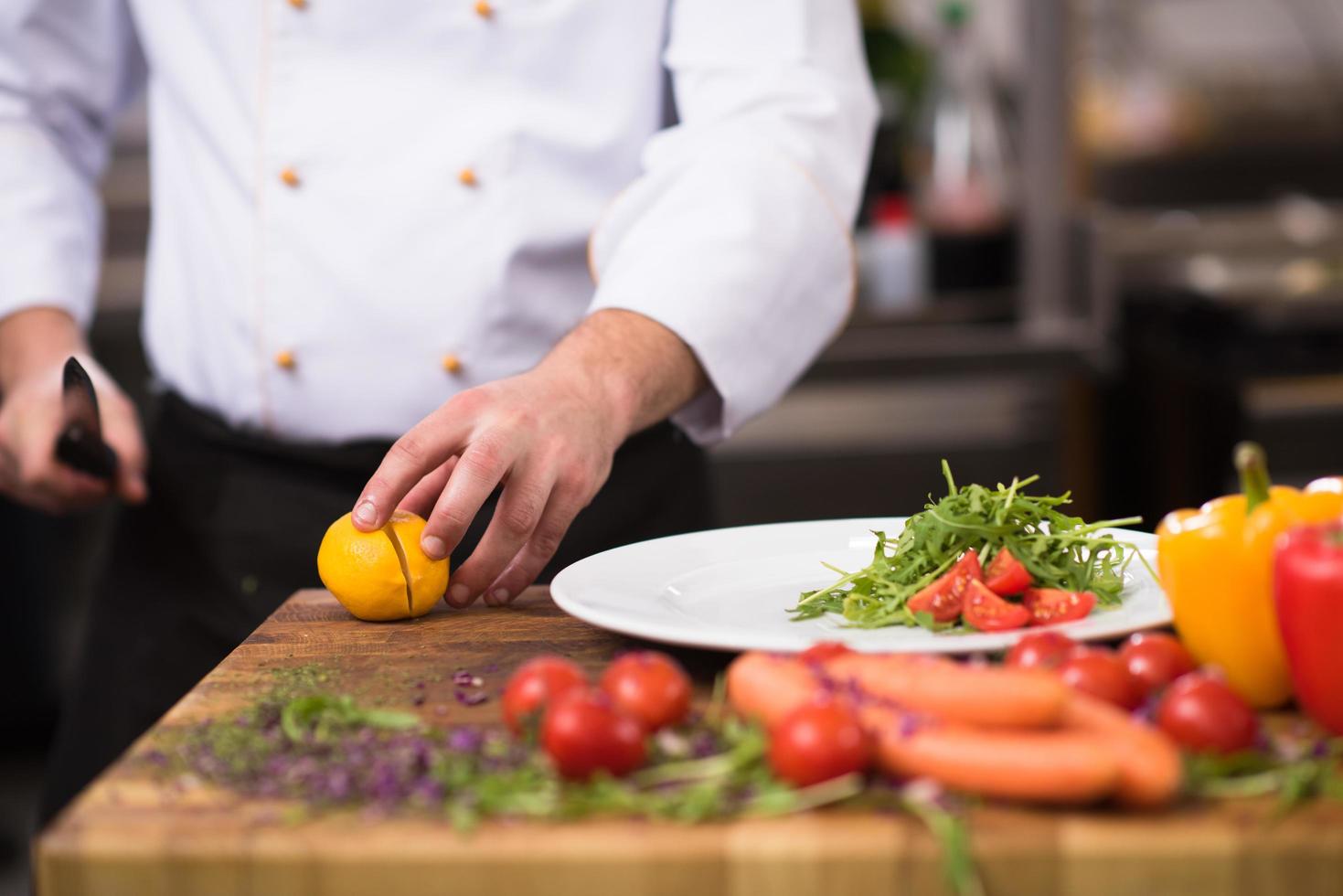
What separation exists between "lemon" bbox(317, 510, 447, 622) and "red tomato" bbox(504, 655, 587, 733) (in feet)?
0.92

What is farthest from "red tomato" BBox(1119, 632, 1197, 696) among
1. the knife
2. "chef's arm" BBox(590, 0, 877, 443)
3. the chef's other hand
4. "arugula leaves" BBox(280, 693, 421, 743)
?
the chef's other hand

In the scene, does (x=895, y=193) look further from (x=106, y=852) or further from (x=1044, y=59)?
(x=106, y=852)

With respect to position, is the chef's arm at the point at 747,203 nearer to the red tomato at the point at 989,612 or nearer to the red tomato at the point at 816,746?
the red tomato at the point at 989,612

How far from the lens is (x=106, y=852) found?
665 millimetres

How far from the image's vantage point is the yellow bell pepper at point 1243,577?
84cm

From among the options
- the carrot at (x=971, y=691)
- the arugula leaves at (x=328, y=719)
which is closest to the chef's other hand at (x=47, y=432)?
the arugula leaves at (x=328, y=719)

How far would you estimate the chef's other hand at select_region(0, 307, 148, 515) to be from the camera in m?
1.42

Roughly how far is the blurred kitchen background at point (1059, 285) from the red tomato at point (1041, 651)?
6.27 feet

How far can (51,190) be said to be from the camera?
5.50ft

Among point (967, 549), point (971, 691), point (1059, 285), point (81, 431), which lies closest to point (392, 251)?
point (81, 431)

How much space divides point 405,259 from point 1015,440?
5.79ft

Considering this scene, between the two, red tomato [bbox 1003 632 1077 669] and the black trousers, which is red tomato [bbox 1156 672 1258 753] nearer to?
red tomato [bbox 1003 632 1077 669]

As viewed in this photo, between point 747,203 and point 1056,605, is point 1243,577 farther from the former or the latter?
point 747,203

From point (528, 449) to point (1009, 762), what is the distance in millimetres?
517
